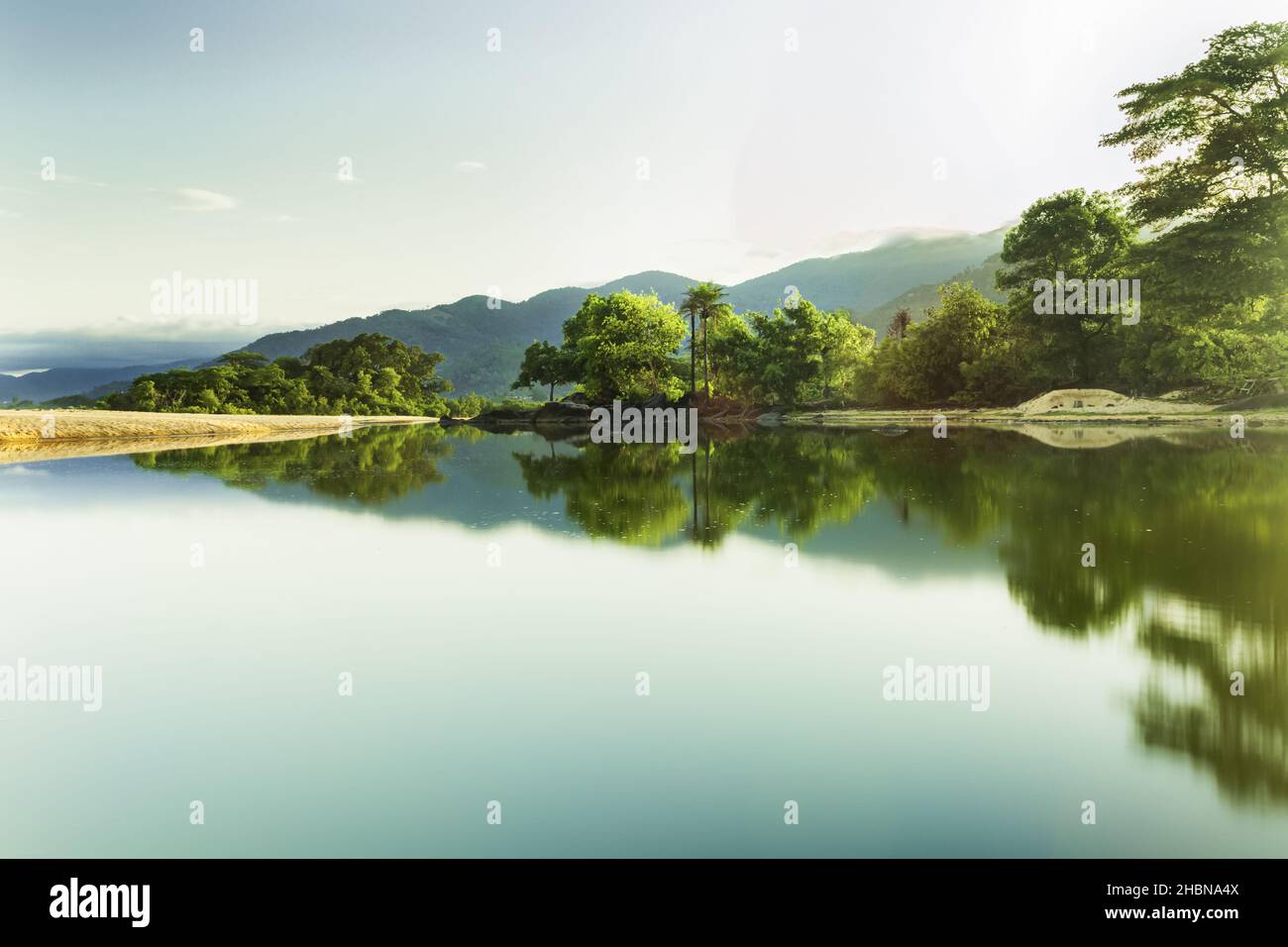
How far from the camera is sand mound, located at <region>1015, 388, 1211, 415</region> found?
1889 inches

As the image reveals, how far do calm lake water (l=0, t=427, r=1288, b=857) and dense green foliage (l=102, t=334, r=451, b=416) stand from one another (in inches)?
2099

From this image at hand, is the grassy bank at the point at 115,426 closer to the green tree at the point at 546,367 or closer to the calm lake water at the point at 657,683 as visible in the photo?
the green tree at the point at 546,367

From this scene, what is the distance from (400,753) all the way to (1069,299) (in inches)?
2308

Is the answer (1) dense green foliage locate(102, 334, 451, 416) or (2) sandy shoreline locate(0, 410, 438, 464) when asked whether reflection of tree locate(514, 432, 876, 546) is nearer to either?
(2) sandy shoreline locate(0, 410, 438, 464)

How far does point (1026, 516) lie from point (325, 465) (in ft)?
66.9

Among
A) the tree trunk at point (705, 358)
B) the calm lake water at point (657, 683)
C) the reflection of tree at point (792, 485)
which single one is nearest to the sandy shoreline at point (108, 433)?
the calm lake water at point (657, 683)

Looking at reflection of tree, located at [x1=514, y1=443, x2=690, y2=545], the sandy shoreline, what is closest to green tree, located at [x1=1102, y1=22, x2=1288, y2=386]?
reflection of tree, located at [x1=514, y1=443, x2=690, y2=545]

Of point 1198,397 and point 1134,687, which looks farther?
point 1198,397

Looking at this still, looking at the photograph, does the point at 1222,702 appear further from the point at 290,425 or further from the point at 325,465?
the point at 290,425

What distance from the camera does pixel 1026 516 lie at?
1351 cm
